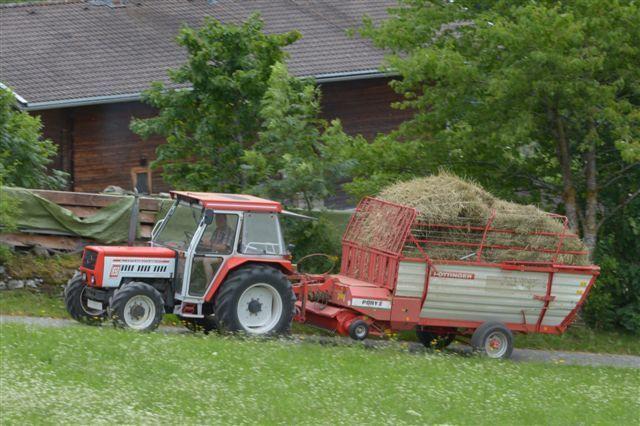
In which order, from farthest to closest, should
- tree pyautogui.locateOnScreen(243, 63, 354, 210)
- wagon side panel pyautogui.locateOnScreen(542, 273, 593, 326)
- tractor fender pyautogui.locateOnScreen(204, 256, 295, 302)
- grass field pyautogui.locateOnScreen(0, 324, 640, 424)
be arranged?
tree pyautogui.locateOnScreen(243, 63, 354, 210) < wagon side panel pyautogui.locateOnScreen(542, 273, 593, 326) < tractor fender pyautogui.locateOnScreen(204, 256, 295, 302) < grass field pyautogui.locateOnScreen(0, 324, 640, 424)

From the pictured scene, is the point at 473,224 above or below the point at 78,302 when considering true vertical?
above

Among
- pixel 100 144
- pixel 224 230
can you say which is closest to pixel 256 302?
pixel 224 230

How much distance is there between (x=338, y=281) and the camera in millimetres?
16734

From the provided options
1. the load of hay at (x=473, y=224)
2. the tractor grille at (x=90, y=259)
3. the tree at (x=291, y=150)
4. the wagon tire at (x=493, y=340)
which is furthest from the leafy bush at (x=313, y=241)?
the tractor grille at (x=90, y=259)

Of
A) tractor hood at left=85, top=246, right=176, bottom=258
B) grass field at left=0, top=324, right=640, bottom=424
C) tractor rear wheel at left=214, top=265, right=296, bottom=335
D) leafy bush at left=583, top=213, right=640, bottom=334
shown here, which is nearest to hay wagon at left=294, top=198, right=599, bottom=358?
tractor rear wheel at left=214, top=265, right=296, bottom=335

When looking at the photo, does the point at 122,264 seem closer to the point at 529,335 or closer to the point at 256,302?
the point at 256,302

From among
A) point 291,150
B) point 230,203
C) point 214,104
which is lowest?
point 230,203

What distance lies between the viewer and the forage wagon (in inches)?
627

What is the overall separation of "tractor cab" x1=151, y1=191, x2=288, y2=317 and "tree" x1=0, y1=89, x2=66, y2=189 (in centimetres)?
623

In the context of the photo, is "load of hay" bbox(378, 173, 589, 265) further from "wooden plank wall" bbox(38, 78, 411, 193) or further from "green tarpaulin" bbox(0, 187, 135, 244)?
"wooden plank wall" bbox(38, 78, 411, 193)

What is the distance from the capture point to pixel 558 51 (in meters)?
18.0

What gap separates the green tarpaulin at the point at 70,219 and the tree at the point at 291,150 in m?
2.43

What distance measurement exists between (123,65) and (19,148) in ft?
26.4

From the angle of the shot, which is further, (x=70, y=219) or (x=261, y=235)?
(x=70, y=219)
